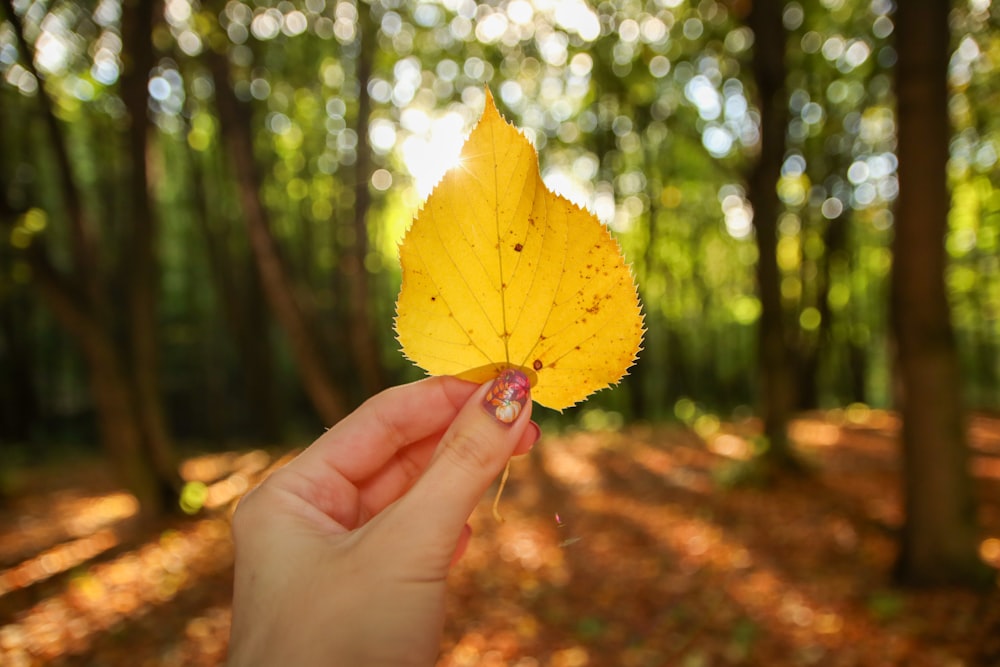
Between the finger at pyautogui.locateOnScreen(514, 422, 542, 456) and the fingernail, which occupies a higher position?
the fingernail

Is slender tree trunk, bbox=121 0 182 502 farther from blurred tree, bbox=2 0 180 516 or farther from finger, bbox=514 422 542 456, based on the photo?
finger, bbox=514 422 542 456

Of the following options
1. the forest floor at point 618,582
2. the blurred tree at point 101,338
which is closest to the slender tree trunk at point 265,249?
the blurred tree at point 101,338

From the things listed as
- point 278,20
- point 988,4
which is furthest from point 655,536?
point 278,20

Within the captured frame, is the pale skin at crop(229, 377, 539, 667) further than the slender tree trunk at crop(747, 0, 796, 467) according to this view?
No

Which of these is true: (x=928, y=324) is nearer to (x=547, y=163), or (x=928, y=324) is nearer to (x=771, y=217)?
(x=771, y=217)

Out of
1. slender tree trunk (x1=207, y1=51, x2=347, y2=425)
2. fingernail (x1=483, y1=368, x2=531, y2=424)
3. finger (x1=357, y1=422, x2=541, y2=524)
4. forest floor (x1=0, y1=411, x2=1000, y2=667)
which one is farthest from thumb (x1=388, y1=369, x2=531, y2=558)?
slender tree trunk (x1=207, y1=51, x2=347, y2=425)

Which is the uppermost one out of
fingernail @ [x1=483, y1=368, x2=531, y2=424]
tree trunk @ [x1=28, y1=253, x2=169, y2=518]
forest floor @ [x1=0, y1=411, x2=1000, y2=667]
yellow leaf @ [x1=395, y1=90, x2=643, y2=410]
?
yellow leaf @ [x1=395, y1=90, x2=643, y2=410]
